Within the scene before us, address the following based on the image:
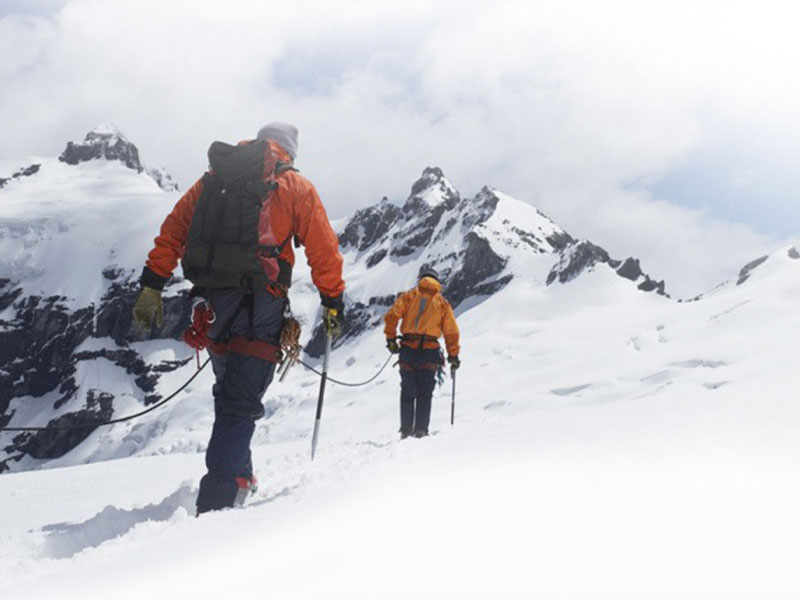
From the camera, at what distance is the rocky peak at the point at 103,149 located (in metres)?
188

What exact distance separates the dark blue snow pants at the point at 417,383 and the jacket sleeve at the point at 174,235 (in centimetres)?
448

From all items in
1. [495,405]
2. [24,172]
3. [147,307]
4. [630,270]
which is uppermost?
[24,172]

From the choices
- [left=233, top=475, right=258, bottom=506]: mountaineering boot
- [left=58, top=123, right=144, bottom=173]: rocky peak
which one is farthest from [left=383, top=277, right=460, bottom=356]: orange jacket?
[left=58, top=123, right=144, bottom=173]: rocky peak

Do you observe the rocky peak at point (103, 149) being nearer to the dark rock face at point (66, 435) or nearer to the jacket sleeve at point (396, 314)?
the dark rock face at point (66, 435)

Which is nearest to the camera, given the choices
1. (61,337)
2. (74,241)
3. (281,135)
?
(281,135)

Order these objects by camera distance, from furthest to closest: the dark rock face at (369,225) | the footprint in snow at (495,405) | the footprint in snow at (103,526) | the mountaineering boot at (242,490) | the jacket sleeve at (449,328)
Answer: the dark rock face at (369,225), the footprint in snow at (495,405), the jacket sleeve at (449,328), the mountaineering boot at (242,490), the footprint in snow at (103,526)

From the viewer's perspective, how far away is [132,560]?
2.24m

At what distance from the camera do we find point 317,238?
14.6 feet

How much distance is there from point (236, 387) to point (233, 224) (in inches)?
43.8

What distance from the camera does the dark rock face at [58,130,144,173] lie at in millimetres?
188500

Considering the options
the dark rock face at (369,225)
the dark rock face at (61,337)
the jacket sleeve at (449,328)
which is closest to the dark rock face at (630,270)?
the dark rock face at (369,225)

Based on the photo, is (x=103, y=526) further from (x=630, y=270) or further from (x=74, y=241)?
(x=74, y=241)

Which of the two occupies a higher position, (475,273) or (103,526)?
(475,273)

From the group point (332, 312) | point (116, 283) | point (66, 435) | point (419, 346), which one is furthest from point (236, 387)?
point (116, 283)
